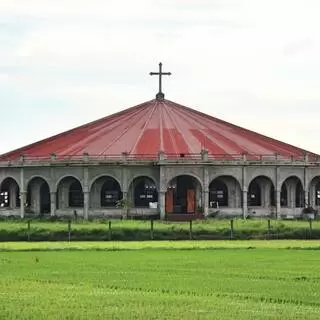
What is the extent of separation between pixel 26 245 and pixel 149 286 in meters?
23.3

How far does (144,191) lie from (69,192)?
674 cm

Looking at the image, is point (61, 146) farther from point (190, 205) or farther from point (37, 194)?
point (190, 205)

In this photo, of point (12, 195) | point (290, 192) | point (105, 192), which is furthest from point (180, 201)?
point (12, 195)

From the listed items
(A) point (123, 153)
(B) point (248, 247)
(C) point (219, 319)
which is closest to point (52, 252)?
(B) point (248, 247)

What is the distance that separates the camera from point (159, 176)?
74250 mm

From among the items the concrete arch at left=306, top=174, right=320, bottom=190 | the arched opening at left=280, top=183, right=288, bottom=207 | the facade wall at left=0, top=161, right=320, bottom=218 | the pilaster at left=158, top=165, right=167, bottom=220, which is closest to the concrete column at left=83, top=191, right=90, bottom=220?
the facade wall at left=0, top=161, right=320, bottom=218

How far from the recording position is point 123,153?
74562 mm

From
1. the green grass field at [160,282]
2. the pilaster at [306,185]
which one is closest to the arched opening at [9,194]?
the pilaster at [306,185]

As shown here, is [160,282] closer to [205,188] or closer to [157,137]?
[205,188]

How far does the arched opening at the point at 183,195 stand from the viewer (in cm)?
7412

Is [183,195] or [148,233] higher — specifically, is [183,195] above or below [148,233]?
above

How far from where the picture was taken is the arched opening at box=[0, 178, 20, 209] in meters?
80.8

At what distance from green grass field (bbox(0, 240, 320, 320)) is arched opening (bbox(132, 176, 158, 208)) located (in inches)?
1291

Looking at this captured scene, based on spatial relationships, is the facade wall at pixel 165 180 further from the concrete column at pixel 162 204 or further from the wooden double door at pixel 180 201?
the wooden double door at pixel 180 201
